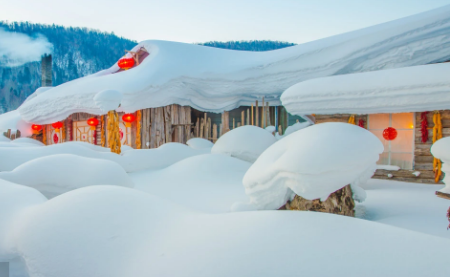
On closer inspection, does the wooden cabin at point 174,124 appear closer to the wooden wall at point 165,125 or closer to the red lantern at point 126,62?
the wooden wall at point 165,125

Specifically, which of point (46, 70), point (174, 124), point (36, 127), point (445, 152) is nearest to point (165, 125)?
point (174, 124)

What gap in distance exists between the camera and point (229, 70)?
12125 millimetres

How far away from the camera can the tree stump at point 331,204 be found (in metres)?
2.86

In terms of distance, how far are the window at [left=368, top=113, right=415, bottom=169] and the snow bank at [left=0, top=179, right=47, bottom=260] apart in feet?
23.4

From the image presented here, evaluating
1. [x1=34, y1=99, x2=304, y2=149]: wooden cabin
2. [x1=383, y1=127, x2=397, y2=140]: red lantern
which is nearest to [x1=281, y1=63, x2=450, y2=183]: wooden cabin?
[x1=383, y1=127, x2=397, y2=140]: red lantern

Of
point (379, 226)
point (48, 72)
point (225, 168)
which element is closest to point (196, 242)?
point (379, 226)

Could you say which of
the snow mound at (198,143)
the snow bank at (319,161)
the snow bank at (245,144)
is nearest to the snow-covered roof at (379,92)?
the snow bank at (245,144)

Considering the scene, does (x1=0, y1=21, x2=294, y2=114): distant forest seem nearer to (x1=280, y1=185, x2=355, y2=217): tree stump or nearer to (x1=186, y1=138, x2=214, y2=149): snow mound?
(x1=186, y1=138, x2=214, y2=149): snow mound

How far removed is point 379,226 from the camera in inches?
71.8

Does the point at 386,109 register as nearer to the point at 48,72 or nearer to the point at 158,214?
the point at 158,214

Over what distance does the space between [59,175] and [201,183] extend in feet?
9.28

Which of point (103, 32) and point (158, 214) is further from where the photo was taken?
point (103, 32)

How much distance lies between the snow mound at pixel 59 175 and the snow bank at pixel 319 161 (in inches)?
94.0

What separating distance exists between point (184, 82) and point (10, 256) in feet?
32.9
